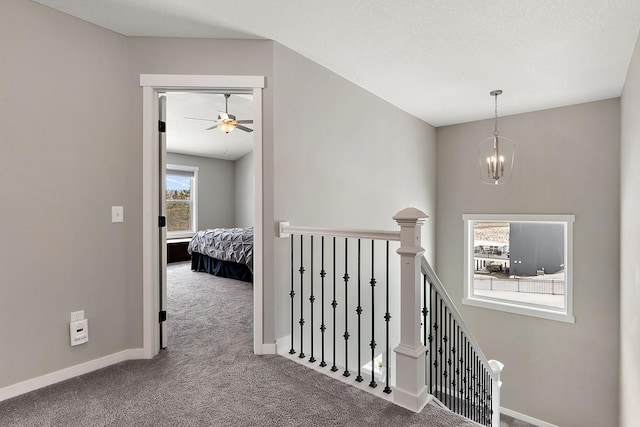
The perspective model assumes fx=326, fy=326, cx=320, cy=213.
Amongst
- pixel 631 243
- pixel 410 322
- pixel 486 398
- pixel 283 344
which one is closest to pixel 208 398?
pixel 283 344

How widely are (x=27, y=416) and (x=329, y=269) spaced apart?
7.33 ft

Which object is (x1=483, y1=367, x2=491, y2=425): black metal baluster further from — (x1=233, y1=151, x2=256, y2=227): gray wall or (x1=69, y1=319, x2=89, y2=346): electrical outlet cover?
(x1=233, y1=151, x2=256, y2=227): gray wall

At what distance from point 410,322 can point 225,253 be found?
3737 mm

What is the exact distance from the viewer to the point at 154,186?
245cm

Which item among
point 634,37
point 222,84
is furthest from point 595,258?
point 222,84

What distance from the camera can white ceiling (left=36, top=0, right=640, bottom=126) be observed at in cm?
212

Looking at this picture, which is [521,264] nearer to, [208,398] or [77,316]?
[208,398]

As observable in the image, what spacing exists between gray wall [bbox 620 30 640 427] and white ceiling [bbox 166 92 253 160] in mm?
4110

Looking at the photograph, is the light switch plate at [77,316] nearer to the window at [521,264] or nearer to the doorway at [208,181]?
the doorway at [208,181]

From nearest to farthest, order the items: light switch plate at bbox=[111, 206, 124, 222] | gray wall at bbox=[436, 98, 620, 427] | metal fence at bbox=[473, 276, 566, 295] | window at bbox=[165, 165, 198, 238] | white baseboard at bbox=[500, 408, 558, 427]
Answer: light switch plate at bbox=[111, 206, 124, 222], gray wall at bbox=[436, 98, 620, 427], white baseboard at bbox=[500, 408, 558, 427], metal fence at bbox=[473, 276, 566, 295], window at bbox=[165, 165, 198, 238]

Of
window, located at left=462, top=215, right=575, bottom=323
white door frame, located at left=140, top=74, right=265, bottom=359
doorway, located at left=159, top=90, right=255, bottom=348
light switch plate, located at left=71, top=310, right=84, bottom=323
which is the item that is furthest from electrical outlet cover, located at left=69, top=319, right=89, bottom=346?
window, located at left=462, top=215, right=575, bottom=323

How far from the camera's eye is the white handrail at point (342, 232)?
195 centimetres

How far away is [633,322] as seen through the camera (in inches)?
110

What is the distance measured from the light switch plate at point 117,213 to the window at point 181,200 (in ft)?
16.2
